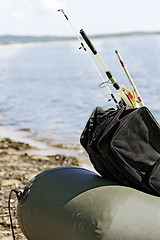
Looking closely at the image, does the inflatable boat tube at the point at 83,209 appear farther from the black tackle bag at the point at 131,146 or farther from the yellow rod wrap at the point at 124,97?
the yellow rod wrap at the point at 124,97

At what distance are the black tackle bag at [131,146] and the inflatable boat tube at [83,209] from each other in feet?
0.38

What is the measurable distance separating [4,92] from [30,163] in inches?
575

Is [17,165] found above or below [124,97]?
below

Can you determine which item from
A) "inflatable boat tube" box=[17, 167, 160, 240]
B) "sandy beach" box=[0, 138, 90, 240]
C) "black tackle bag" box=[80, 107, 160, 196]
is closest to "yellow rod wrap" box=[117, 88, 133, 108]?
"black tackle bag" box=[80, 107, 160, 196]

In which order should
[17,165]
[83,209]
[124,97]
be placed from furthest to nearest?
1. [17,165]
2. [124,97]
3. [83,209]

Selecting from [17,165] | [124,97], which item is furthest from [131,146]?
[17,165]

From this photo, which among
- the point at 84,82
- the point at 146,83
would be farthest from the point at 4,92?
the point at 146,83

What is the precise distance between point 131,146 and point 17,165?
15.6ft

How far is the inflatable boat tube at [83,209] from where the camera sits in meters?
3.08

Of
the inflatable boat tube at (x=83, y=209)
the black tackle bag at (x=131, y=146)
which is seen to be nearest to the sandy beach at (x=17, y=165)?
the inflatable boat tube at (x=83, y=209)

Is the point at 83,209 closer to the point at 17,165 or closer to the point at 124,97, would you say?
the point at 124,97

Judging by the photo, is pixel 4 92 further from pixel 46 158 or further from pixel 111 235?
pixel 111 235

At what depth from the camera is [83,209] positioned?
330 cm

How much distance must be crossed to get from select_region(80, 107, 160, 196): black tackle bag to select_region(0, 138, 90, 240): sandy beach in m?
1.82
